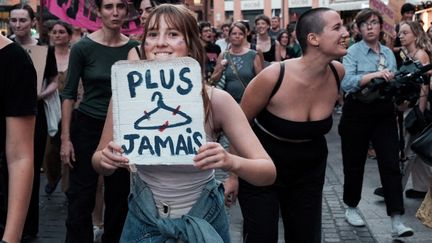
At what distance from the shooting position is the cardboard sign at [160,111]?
2.44 metres

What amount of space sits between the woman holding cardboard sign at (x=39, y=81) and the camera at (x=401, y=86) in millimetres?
2590

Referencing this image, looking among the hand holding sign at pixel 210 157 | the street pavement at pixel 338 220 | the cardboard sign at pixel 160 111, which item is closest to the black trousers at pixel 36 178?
the street pavement at pixel 338 220

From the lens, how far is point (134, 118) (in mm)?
2479

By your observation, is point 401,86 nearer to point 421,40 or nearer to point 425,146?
point 425,146

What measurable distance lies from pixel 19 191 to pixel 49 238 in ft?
11.2

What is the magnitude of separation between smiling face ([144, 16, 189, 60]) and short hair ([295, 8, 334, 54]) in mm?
1727

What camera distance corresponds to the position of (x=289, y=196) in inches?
163

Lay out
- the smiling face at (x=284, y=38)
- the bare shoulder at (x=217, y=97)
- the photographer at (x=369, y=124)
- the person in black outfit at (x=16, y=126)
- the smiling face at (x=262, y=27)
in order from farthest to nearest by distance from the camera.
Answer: the smiling face at (x=284, y=38) → the smiling face at (x=262, y=27) → the photographer at (x=369, y=124) → the bare shoulder at (x=217, y=97) → the person in black outfit at (x=16, y=126)

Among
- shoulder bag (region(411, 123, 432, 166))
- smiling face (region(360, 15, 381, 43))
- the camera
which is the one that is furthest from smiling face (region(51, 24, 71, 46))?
shoulder bag (region(411, 123, 432, 166))

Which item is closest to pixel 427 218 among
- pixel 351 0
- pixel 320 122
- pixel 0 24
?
pixel 320 122

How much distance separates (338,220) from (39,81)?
9.46 ft

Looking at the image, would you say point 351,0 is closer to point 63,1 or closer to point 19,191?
point 63,1

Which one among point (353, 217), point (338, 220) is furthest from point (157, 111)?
point (338, 220)

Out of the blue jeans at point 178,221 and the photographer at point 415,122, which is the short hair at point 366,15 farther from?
the blue jeans at point 178,221
